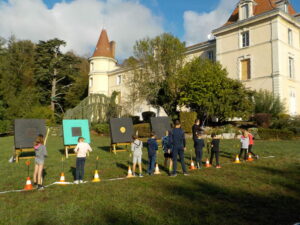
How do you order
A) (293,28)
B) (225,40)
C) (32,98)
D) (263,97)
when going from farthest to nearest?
1. (32,98)
2. (225,40)
3. (293,28)
4. (263,97)

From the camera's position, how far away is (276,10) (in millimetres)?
28234

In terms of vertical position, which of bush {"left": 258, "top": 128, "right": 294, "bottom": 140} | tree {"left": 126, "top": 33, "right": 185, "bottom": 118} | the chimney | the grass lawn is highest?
the chimney

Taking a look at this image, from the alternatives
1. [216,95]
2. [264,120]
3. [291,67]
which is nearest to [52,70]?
[216,95]

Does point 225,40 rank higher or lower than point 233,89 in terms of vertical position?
higher

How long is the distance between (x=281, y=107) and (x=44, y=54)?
36408 mm

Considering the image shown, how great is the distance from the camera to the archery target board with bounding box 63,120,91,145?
14.8 meters

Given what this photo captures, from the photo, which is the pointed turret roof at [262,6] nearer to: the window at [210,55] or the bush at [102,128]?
the window at [210,55]

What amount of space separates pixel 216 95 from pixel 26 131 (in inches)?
611

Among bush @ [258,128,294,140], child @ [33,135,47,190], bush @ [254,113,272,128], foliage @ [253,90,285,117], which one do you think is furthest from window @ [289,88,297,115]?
child @ [33,135,47,190]

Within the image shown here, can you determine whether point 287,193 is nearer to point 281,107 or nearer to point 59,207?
point 59,207

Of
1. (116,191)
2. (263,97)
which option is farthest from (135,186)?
(263,97)

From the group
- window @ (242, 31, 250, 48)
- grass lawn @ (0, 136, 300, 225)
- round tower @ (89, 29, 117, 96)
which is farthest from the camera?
round tower @ (89, 29, 117, 96)

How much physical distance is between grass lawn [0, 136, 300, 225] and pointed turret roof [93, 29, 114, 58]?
44539 mm

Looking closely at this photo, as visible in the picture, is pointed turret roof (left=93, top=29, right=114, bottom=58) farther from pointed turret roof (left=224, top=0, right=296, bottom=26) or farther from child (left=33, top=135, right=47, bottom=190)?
child (left=33, top=135, right=47, bottom=190)
